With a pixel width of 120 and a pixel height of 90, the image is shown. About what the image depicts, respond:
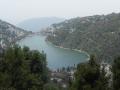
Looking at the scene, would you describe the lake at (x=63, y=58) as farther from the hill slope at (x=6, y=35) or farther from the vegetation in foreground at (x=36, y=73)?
the vegetation in foreground at (x=36, y=73)

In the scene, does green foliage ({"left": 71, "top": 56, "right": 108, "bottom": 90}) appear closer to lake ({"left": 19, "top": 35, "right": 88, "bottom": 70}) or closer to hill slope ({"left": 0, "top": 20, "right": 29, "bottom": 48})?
hill slope ({"left": 0, "top": 20, "right": 29, "bottom": 48})

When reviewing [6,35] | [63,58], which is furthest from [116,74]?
[6,35]

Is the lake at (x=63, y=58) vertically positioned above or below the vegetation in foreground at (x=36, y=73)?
below

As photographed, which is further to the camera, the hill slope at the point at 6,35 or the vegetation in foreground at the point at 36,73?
the hill slope at the point at 6,35

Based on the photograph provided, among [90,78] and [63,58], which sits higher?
[90,78]

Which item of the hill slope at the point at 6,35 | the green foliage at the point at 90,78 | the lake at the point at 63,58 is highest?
the hill slope at the point at 6,35

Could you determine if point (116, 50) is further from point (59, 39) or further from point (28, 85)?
point (28, 85)

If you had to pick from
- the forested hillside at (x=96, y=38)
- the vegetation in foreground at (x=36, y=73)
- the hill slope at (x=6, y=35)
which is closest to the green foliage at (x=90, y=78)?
the vegetation in foreground at (x=36, y=73)

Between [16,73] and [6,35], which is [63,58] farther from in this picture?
[16,73]
